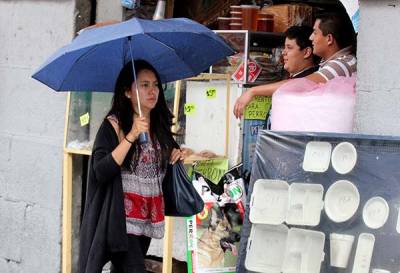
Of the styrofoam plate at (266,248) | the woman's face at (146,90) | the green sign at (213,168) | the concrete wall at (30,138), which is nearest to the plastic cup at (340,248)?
the styrofoam plate at (266,248)

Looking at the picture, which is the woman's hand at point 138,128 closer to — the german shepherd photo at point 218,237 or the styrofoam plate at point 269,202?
the styrofoam plate at point 269,202

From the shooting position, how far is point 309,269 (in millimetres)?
4133

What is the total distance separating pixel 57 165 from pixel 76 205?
361 mm

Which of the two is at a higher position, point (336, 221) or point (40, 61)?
point (40, 61)

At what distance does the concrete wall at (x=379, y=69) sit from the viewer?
4.33 meters

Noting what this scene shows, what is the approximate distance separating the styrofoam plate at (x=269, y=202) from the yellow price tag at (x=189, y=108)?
1.49 metres

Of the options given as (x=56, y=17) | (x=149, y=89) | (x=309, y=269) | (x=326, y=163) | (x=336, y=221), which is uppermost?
(x=56, y=17)

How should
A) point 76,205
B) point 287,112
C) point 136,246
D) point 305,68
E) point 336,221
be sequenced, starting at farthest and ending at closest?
point 76,205 < point 305,68 < point 287,112 < point 136,246 < point 336,221

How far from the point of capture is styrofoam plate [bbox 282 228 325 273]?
4113 millimetres

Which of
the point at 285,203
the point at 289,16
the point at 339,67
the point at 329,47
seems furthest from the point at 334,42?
the point at 285,203

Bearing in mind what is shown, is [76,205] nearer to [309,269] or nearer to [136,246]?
[136,246]

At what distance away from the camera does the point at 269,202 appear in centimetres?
427

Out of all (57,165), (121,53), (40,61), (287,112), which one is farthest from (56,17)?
(287,112)

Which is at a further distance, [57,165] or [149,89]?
[57,165]
